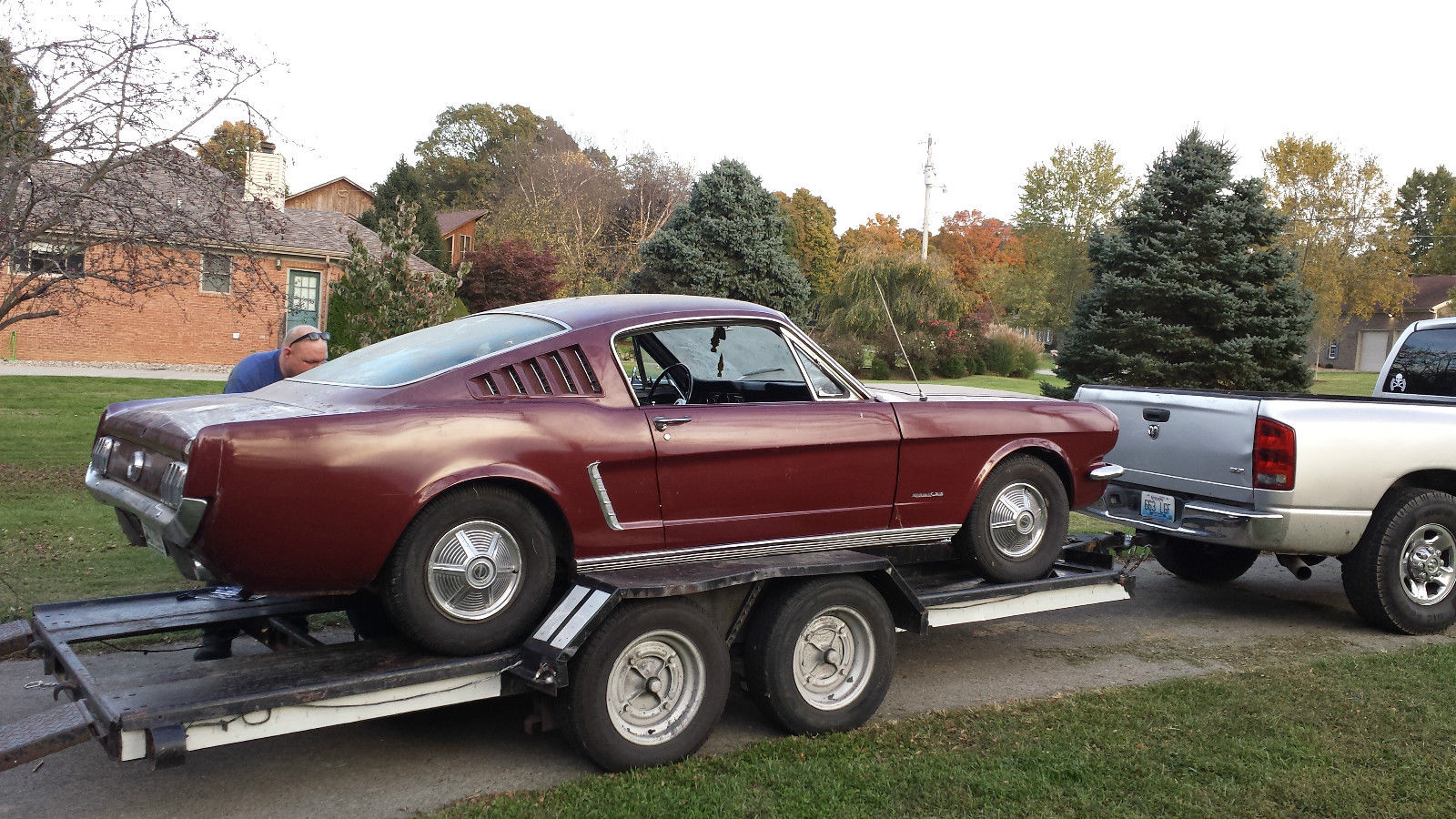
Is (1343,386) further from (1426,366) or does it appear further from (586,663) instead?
(586,663)

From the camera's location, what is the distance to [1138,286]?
19234mm

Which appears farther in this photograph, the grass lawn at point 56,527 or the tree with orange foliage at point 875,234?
the tree with orange foliage at point 875,234

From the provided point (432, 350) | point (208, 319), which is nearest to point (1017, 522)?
point (432, 350)

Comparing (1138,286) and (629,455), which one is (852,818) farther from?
(1138,286)

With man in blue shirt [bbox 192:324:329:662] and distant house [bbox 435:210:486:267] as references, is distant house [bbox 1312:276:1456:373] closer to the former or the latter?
distant house [bbox 435:210:486:267]

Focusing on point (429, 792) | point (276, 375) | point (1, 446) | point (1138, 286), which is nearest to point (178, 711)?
point (429, 792)

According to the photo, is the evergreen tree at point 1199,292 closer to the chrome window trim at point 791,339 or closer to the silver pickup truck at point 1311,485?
the silver pickup truck at point 1311,485

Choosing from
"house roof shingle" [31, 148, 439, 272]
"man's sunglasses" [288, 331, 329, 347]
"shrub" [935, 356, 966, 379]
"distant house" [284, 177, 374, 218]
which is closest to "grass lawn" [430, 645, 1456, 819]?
"man's sunglasses" [288, 331, 329, 347]

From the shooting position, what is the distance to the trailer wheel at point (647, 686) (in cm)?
438

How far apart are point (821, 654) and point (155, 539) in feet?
8.99

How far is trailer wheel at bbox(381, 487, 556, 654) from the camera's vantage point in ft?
14.0

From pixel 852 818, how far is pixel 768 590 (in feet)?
3.81

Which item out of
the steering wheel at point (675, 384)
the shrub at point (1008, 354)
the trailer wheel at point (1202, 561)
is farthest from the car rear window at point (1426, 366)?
the shrub at point (1008, 354)

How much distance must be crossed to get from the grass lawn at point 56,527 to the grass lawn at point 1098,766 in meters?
4.11
